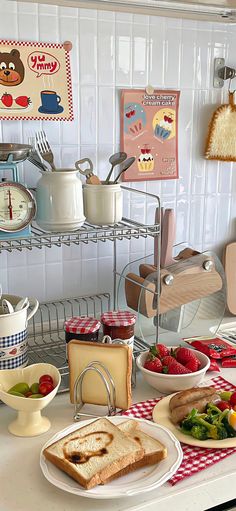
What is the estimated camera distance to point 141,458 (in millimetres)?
1087

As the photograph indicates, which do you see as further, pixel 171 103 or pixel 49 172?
pixel 171 103

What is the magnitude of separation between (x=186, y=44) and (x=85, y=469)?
1.22 meters

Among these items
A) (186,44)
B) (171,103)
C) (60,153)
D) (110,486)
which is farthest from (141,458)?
(186,44)

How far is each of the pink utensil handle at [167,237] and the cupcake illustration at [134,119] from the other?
0.24m

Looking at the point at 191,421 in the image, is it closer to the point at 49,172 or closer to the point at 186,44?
the point at 49,172

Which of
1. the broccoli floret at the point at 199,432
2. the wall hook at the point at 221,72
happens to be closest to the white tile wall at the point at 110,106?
the wall hook at the point at 221,72

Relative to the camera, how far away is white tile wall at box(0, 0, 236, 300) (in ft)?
4.98

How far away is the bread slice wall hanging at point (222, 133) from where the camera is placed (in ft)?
5.96

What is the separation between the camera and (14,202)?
128 cm

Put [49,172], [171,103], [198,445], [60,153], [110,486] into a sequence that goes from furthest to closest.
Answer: [171,103]
[60,153]
[49,172]
[198,445]
[110,486]

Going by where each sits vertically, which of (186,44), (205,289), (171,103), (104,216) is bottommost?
(205,289)

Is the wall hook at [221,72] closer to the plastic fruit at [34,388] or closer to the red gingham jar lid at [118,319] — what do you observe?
the red gingham jar lid at [118,319]

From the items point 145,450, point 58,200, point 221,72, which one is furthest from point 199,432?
point 221,72

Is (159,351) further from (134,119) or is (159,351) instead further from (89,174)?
(134,119)
